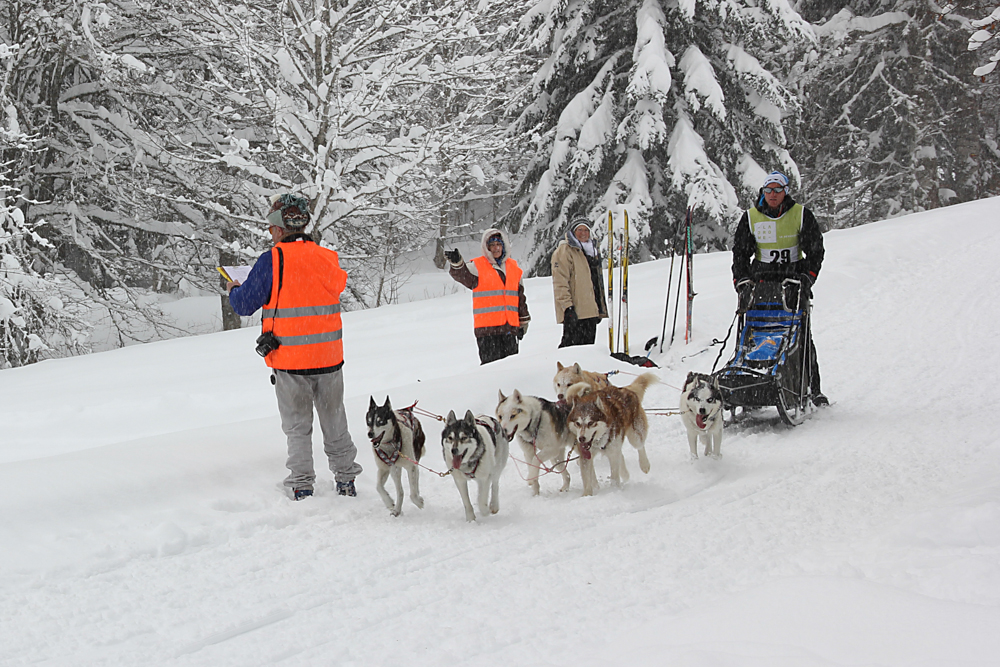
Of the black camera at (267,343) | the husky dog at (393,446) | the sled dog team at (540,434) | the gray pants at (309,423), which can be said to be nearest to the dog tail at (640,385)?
the sled dog team at (540,434)

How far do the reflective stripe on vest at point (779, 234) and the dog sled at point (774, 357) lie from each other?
0.87 ft

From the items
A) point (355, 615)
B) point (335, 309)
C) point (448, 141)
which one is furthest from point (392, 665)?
point (448, 141)

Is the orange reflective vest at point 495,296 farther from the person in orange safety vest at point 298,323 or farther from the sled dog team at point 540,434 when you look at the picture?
the person in orange safety vest at point 298,323

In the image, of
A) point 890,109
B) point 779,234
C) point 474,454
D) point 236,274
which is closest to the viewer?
point 474,454

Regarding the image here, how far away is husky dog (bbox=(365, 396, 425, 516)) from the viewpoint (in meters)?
4.40

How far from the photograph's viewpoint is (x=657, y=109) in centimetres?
1506

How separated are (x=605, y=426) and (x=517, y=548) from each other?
1.25 metres

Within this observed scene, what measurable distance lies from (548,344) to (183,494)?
6241 mm

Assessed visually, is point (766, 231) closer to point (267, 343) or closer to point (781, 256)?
point (781, 256)

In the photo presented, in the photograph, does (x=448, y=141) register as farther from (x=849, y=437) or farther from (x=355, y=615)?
(x=355, y=615)

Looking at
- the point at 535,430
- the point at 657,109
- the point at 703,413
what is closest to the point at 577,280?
the point at 703,413

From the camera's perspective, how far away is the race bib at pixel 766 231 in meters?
6.64

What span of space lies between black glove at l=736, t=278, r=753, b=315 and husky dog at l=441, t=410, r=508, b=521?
9.81 feet

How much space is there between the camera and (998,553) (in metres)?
3.26
